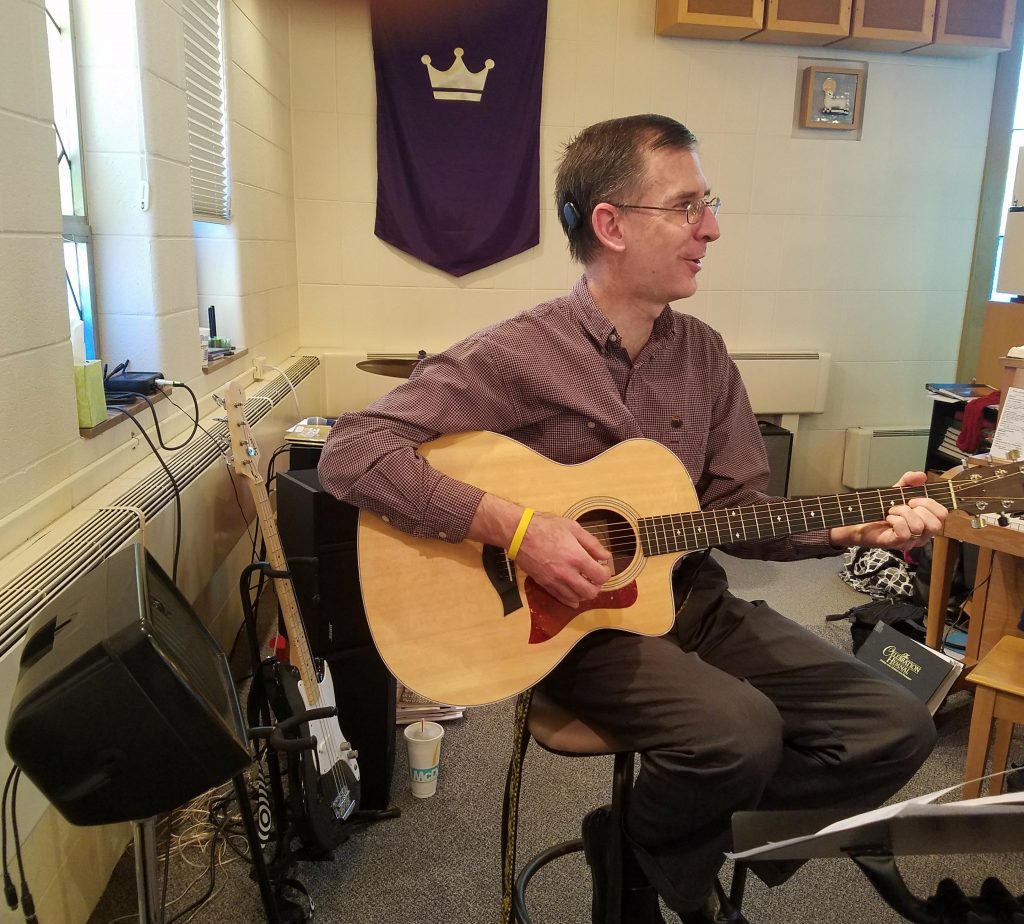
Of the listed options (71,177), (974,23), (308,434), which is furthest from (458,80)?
(974,23)

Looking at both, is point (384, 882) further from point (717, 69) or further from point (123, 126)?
point (717, 69)

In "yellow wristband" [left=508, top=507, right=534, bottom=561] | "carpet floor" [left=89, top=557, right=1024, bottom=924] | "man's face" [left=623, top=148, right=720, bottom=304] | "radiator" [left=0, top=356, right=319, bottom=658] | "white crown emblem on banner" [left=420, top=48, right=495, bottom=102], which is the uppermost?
"white crown emblem on banner" [left=420, top=48, right=495, bottom=102]

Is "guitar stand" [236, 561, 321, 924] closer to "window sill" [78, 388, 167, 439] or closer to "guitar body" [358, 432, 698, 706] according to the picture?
"guitar body" [358, 432, 698, 706]

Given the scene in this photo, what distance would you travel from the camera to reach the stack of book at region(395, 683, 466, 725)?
2.31 m

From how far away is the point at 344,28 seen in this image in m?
3.55

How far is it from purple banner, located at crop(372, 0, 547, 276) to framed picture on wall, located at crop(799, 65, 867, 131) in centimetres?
123

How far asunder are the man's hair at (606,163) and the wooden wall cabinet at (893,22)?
261cm

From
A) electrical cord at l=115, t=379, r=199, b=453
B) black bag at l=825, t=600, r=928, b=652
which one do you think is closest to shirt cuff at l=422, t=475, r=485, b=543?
electrical cord at l=115, t=379, r=199, b=453

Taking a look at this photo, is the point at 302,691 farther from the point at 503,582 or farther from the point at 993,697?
the point at 993,697

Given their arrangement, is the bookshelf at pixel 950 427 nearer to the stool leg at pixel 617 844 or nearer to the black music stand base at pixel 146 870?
the stool leg at pixel 617 844

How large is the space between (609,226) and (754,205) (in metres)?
2.68

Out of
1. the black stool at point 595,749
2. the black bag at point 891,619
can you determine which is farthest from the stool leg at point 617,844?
the black bag at point 891,619

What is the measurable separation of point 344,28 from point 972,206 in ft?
9.96

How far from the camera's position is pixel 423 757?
198 centimetres
